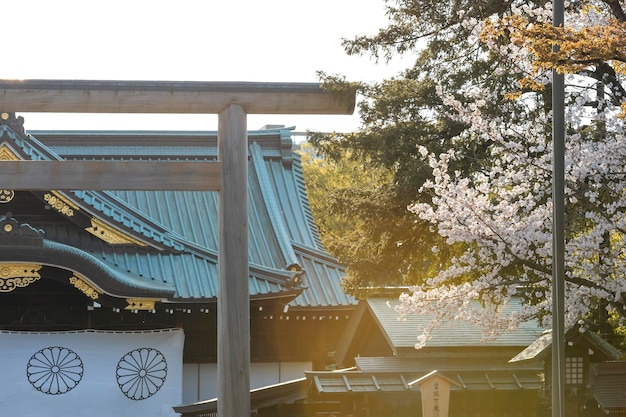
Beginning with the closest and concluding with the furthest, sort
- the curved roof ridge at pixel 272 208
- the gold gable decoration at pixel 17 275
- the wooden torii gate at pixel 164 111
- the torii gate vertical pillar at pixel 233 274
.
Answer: the torii gate vertical pillar at pixel 233 274 < the wooden torii gate at pixel 164 111 < the gold gable decoration at pixel 17 275 < the curved roof ridge at pixel 272 208

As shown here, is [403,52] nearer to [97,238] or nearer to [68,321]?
[97,238]

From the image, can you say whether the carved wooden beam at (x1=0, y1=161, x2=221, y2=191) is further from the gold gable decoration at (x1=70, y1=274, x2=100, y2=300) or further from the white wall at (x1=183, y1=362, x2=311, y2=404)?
the white wall at (x1=183, y1=362, x2=311, y2=404)

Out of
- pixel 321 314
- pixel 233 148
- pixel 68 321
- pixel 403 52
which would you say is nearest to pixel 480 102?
pixel 403 52

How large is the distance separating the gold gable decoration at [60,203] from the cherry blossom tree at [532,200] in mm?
4955

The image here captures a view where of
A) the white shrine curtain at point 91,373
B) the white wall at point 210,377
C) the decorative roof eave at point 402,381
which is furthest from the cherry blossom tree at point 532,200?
the white shrine curtain at point 91,373

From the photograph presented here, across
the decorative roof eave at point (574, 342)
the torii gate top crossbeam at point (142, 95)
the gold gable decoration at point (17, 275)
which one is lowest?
the decorative roof eave at point (574, 342)

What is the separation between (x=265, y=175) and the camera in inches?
748

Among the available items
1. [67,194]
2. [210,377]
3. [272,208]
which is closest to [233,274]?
[67,194]

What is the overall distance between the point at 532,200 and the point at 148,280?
226 inches

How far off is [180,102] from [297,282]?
6.40 meters

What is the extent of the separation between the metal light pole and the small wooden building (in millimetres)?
4990

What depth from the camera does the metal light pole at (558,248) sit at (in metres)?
10.6

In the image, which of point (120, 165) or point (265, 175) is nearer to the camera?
point (120, 165)

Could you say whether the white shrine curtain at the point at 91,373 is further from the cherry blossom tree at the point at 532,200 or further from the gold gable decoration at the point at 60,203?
the cherry blossom tree at the point at 532,200
